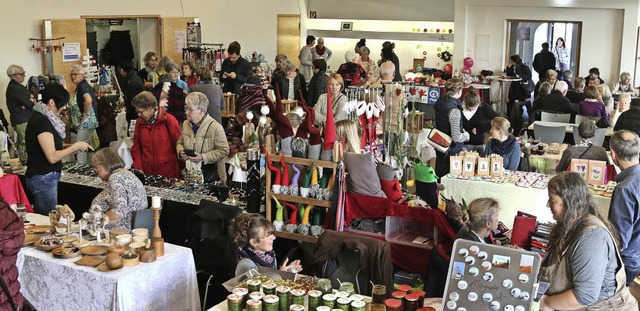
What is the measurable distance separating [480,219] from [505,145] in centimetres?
254

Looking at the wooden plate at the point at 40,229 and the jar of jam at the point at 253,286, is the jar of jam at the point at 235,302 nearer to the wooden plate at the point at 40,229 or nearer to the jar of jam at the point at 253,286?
the jar of jam at the point at 253,286

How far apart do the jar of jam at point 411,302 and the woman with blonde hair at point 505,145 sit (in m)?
3.30

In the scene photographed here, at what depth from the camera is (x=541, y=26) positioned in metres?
16.5

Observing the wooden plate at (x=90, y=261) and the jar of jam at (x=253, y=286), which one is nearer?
the jar of jam at (x=253, y=286)

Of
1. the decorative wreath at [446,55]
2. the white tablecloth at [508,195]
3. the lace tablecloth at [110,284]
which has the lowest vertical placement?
the lace tablecloth at [110,284]

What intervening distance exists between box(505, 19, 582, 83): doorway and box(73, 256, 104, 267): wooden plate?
11.7m

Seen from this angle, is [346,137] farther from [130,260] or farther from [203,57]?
[203,57]

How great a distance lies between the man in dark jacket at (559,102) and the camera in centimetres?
1017

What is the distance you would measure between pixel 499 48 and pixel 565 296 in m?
11.8

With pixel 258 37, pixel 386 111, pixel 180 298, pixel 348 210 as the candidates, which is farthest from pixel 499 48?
pixel 180 298

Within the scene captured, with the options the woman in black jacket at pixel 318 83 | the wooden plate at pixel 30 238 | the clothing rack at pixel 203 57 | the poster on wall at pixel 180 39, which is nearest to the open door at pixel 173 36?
the poster on wall at pixel 180 39

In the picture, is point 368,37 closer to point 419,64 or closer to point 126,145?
point 419,64

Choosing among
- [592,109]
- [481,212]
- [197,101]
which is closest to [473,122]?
[592,109]

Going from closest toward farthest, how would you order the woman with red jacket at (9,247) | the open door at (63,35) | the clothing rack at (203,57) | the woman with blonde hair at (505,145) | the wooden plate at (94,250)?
the woman with red jacket at (9,247) < the wooden plate at (94,250) < the woman with blonde hair at (505,145) < the open door at (63,35) < the clothing rack at (203,57)
